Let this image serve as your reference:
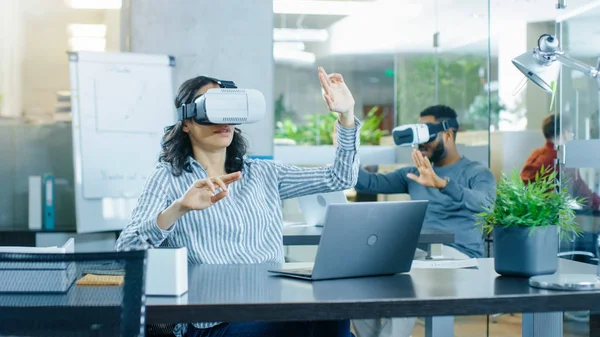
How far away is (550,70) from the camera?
2547 millimetres

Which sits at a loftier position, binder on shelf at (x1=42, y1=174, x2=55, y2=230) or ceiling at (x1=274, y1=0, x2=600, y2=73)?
ceiling at (x1=274, y1=0, x2=600, y2=73)

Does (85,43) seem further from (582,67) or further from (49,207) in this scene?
(582,67)

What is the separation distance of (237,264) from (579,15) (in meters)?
2.65

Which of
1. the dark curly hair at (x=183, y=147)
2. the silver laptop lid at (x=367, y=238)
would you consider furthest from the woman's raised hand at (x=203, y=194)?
the dark curly hair at (x=183, y=147)

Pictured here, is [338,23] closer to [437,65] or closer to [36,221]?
[437,65]

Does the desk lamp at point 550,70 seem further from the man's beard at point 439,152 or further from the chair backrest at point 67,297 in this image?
the man's beard at point 439,152

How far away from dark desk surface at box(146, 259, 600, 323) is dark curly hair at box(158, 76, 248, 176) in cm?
52

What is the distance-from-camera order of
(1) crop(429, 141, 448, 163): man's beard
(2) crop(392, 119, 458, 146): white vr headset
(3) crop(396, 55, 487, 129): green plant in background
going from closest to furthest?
1. (2) crop(392, 119, 458, 146): white vr headset
2. (1) crop(429, 141, 448, 163): man's beard
3. (3) crop(396, 55, 487, 129): green plant in background

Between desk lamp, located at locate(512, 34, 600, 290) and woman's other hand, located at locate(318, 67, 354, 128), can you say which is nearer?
desk lamp, located at locate(512, 34, 600, 290)

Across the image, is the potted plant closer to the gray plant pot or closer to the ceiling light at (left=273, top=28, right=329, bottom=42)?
the gray plant pot

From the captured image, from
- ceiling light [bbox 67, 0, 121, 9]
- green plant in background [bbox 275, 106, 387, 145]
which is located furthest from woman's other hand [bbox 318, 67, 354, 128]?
green plant in background [bbox 275, 106, 387, 145]

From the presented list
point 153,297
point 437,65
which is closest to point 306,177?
point 153,297

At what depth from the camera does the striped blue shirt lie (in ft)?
7.86

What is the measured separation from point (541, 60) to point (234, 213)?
1023 mm
